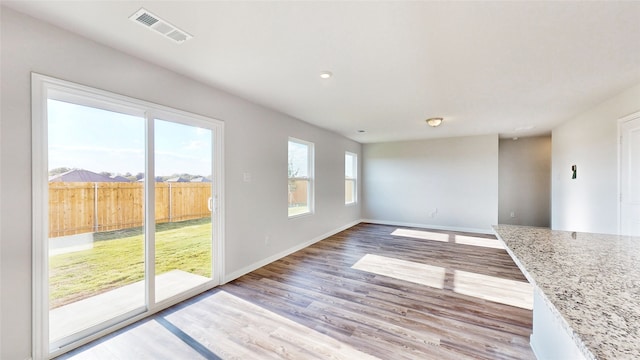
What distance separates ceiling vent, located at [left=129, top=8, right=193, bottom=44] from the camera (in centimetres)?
169

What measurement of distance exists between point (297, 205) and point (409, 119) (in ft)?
8.56

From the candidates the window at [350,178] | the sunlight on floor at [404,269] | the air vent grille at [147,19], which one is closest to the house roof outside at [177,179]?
the air vent grille at [147,19]

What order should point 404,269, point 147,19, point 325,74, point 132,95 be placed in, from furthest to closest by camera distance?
point 404,269
point 325,74
point 132,95
point 147,19

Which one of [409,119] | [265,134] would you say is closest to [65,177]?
[265,134]

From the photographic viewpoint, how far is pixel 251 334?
7.05 feet

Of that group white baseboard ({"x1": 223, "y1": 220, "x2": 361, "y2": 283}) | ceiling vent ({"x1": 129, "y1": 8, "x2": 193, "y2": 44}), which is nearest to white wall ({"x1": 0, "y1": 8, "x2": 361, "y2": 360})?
white baseboard ({"x1": 223, "y1": 220, "x2": 361, "y2": 283})

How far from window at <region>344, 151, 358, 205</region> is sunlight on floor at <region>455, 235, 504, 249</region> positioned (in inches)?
107

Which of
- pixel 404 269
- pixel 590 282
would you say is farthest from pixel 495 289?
pixel 590 282

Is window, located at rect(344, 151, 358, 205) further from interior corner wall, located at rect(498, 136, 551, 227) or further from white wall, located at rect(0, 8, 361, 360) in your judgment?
interior corner wall, located at rect(498, 136, 551, 227)

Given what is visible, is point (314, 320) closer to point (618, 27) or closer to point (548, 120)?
point (618, 27)

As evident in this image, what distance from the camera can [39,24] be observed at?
176 centimetres

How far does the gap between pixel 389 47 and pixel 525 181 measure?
6.75m

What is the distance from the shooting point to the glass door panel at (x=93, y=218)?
1.92 metres

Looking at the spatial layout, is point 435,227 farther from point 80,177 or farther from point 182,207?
point 80,177
